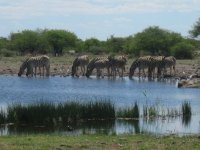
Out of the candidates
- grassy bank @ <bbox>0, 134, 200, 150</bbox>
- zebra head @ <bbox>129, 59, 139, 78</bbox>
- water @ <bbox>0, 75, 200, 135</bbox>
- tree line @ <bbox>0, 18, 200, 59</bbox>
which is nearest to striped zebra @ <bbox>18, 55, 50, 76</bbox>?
water @ <bbox>0, 75, 200, 135</bbox>

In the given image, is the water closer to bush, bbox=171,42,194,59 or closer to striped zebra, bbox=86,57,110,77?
striped zebra, bbox=86,57,110,77

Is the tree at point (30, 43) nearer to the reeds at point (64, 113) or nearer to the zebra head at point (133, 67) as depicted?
the zebra head at point (133, 67)

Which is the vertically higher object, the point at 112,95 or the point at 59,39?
the point at 59,39

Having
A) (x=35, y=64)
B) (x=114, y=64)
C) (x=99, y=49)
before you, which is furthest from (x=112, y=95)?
(x=99, y=49)

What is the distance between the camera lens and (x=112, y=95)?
38.9m

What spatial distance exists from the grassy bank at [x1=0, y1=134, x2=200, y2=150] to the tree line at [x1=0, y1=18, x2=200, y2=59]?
5291 cm

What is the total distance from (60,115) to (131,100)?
11024 mm

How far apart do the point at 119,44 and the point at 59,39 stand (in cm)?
1153

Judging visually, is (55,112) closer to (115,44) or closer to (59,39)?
(59,39)

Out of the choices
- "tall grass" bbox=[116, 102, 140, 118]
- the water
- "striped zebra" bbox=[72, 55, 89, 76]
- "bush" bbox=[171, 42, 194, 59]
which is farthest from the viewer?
"bush" bbox=[171, 42, 194, 59]

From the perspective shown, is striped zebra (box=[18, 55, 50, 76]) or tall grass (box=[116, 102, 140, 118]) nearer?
tall grass (box=[116, 102, 140, 118])

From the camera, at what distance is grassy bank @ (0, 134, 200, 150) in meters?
16.1

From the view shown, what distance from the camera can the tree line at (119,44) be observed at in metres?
74.6

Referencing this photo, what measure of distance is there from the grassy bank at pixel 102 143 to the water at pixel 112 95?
408 centimetres
